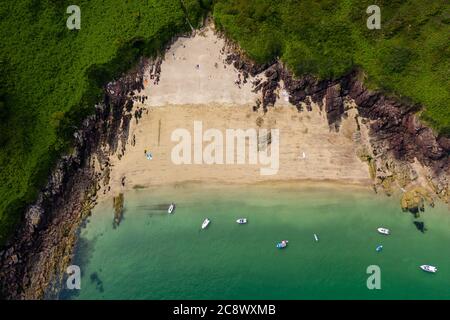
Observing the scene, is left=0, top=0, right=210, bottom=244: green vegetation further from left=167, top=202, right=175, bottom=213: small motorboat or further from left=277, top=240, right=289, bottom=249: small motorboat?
left=277, top=240, right=289, bottom=249: small motorboat

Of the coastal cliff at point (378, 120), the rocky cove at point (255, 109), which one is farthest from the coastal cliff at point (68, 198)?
the coastal cliff at point (378, 120)

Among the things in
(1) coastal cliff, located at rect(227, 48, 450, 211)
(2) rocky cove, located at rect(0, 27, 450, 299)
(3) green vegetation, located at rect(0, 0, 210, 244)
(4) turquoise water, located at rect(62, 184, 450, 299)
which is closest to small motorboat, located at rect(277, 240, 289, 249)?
(4) turquoise water, located at rect(62, 184, 450, 299)

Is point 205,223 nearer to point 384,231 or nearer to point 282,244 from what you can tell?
point 282,244

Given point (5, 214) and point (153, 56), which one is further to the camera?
point (153, 56)

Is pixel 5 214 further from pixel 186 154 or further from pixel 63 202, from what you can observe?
pixel 186 154

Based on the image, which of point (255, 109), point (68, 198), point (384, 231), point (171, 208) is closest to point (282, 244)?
point (384, 231)

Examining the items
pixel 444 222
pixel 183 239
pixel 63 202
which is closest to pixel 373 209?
pixel 444 222
